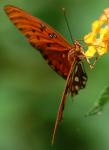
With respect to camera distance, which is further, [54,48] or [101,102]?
[54,48]

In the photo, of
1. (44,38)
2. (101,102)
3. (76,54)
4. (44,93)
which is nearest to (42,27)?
(44,38)

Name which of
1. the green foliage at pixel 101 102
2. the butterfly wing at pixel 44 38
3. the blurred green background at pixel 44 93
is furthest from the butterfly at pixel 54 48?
the blurred green background at pixel 44 93

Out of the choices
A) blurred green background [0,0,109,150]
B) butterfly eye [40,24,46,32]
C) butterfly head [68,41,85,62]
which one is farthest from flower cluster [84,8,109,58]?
blurred green background [0,0,109,150]

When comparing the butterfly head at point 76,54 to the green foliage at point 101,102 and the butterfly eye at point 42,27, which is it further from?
the green foliage at point 101,102

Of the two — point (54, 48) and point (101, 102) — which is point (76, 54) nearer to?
point (54, 48)

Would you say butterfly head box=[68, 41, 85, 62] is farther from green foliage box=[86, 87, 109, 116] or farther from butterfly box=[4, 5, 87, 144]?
green foliage box=[86, 87, 109, 116]

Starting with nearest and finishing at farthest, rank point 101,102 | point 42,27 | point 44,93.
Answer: point 101,102 < point 42,27 < point 44,93

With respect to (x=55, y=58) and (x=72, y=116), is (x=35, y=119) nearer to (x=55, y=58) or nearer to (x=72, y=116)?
(x=72, y=116)
